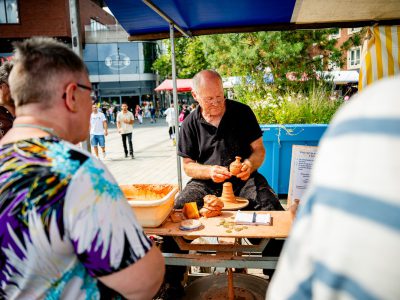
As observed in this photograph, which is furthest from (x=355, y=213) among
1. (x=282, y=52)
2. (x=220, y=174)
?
(x=282, y=52)

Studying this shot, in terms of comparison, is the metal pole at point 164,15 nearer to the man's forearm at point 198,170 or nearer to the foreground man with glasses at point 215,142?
the foreground man with glasses at point 215,142

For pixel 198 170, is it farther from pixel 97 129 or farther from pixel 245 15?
pixel 97 129

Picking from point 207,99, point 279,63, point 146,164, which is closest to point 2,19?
point 146,164

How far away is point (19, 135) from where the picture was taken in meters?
1.11

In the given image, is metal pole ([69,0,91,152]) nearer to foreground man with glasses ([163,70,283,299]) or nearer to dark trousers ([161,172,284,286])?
dark trousers ([161,172,284,286])

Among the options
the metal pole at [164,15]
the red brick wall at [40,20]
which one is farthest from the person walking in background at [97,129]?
the red brick wall at [40,20]

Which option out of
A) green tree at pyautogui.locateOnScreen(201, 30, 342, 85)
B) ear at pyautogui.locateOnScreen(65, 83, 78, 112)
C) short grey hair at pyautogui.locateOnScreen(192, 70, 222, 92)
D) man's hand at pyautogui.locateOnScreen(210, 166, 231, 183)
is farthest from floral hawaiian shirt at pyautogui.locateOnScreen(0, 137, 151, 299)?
green tree at pyautogui.locateOnScreen(201, 30, 342, 85)

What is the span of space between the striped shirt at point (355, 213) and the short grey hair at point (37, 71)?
3.14ft

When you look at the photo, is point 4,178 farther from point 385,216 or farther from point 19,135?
point 385,216

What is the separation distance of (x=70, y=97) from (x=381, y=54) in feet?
14.3

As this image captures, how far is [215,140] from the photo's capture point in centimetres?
324

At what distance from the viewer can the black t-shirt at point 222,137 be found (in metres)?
3.22

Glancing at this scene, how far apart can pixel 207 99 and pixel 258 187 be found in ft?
3.26

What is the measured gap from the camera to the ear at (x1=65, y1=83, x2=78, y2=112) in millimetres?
1164
